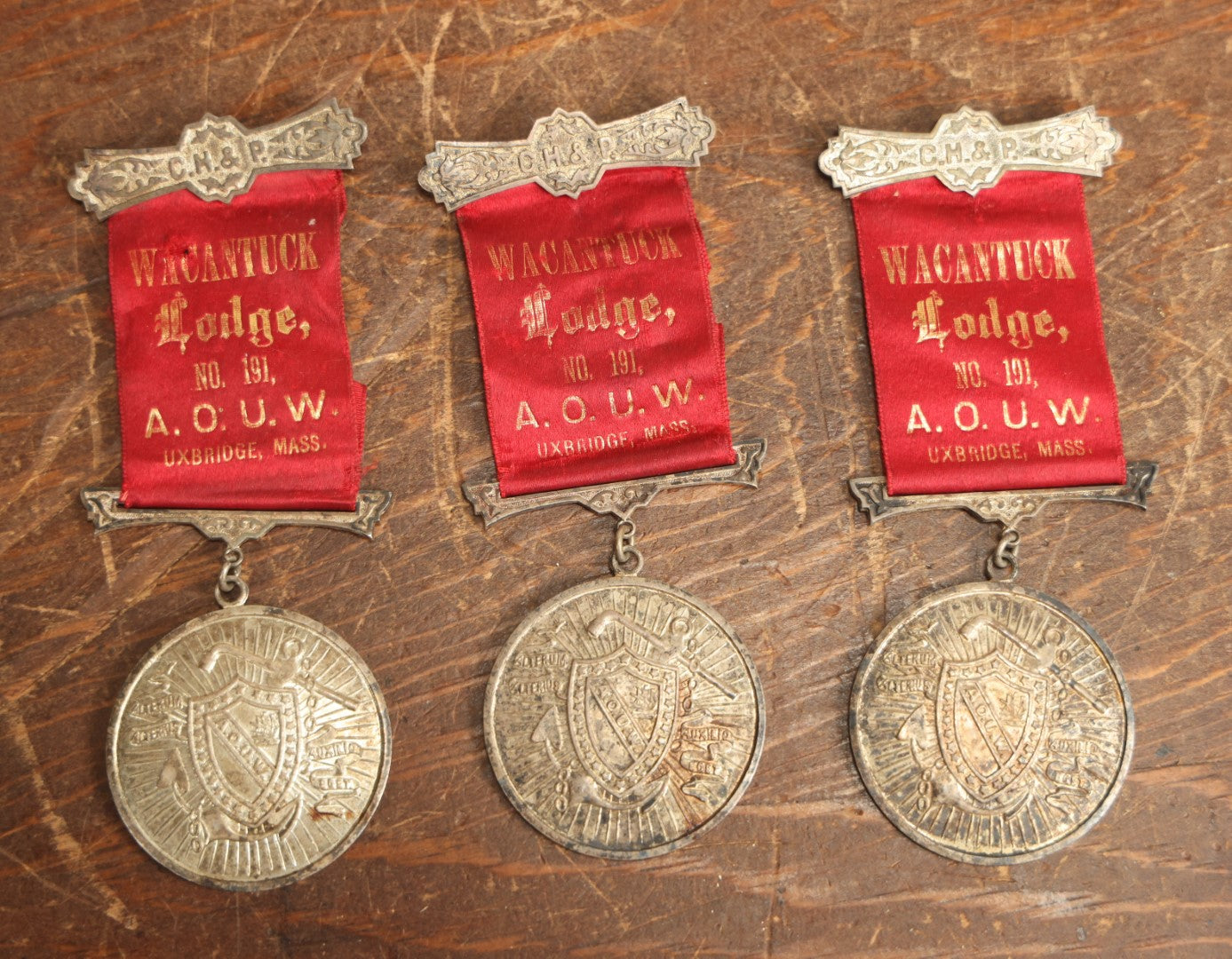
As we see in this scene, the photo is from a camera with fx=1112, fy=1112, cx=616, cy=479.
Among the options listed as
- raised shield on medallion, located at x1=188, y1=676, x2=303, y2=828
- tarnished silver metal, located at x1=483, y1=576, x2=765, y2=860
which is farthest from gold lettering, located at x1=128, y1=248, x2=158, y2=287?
tarnished silver metal, located at x1=483, y1=576, x2=765, y2=860

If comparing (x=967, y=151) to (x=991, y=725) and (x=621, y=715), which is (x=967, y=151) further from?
(x=621, y=715)

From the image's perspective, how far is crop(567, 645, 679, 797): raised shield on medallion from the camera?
2.14 m

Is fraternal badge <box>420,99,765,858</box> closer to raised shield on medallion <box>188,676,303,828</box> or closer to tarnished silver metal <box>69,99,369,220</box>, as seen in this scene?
tarnished silver metal <box>69,99,369,220</box>

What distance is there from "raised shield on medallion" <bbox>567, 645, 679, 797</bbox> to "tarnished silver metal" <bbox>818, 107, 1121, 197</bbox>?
3.53 ft

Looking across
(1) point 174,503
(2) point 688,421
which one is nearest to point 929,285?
(2) point 688,421

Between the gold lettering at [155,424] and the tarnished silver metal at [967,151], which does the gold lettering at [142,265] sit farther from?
the tarnished silver metal at [967,151]

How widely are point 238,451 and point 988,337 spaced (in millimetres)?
1534

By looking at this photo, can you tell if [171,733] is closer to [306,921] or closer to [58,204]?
[306,921]

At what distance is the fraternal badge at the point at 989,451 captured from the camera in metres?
2.16

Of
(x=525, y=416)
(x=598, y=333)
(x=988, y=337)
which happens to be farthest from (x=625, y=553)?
(x=988, y=337)

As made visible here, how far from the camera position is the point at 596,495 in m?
2.21

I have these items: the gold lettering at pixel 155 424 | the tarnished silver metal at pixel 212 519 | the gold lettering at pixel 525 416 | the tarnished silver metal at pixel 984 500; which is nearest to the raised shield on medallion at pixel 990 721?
the tarnished silver metal at pixel 984 500

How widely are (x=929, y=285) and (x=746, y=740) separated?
1.00 meters

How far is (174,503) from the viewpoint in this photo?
2.19m
